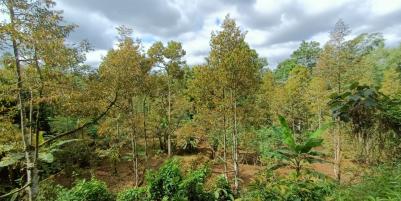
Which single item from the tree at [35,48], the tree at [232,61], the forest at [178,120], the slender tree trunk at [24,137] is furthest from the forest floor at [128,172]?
the tree at [35,48]

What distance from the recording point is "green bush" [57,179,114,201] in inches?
211

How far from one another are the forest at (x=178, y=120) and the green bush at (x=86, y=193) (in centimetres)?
2

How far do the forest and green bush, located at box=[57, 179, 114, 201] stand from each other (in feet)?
0.06

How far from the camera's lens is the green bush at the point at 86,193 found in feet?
17.6

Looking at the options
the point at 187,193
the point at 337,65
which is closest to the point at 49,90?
the point at 187,193

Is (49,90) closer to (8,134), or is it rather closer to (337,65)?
(8,134)

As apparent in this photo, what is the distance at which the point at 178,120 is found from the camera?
17.0 m

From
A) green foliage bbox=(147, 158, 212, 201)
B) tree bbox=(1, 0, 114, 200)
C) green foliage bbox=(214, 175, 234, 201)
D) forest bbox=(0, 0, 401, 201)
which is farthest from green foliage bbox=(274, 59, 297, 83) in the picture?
tree bbox=(1, 0, 114, 200)

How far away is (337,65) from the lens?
1214 cm

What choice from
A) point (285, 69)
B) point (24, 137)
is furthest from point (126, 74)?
point (285, 69)

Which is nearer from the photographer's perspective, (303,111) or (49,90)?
(49,90)

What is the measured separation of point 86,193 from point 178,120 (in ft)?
37.9

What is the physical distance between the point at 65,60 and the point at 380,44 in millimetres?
31861

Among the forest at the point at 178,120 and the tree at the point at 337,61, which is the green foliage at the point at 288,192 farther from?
the tree at the point at 337,61
